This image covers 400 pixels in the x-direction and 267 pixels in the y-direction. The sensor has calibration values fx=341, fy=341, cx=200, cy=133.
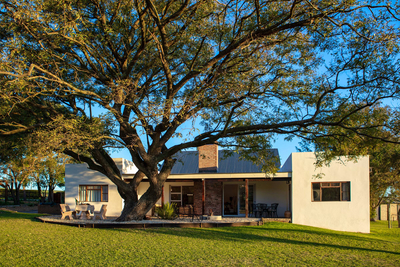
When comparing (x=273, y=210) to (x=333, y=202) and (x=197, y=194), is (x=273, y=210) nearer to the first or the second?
(x=333, y=202)

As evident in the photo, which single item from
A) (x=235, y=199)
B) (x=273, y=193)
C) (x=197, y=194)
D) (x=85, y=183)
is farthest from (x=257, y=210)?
(x=85, y=183)

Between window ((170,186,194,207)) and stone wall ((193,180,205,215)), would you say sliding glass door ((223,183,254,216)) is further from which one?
window ((170,186,194,207))

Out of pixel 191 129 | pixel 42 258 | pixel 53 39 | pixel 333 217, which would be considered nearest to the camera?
pixel 42 258

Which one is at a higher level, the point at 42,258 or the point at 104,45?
the point at 104,45

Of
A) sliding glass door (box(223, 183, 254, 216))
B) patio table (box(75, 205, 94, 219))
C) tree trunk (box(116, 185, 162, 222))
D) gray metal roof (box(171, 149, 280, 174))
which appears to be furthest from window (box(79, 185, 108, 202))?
sliding glass door (box(223, 183, 254, 216))

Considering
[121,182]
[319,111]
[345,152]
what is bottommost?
[121,182]

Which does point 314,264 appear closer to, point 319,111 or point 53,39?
point 319,111

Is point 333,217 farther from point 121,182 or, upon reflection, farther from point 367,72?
point 121,182

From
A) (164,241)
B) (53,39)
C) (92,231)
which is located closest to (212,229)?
(164,241)

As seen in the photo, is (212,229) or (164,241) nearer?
(164,241)

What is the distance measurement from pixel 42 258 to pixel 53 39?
6.76m

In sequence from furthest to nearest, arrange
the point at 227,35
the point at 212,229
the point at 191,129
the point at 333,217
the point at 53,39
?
the point at 333,217, the point at 212,229, the point at 227,35, the point at 53,39, the point at 191,129

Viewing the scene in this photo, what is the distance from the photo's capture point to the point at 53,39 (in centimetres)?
1098

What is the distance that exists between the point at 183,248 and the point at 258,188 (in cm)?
1208
